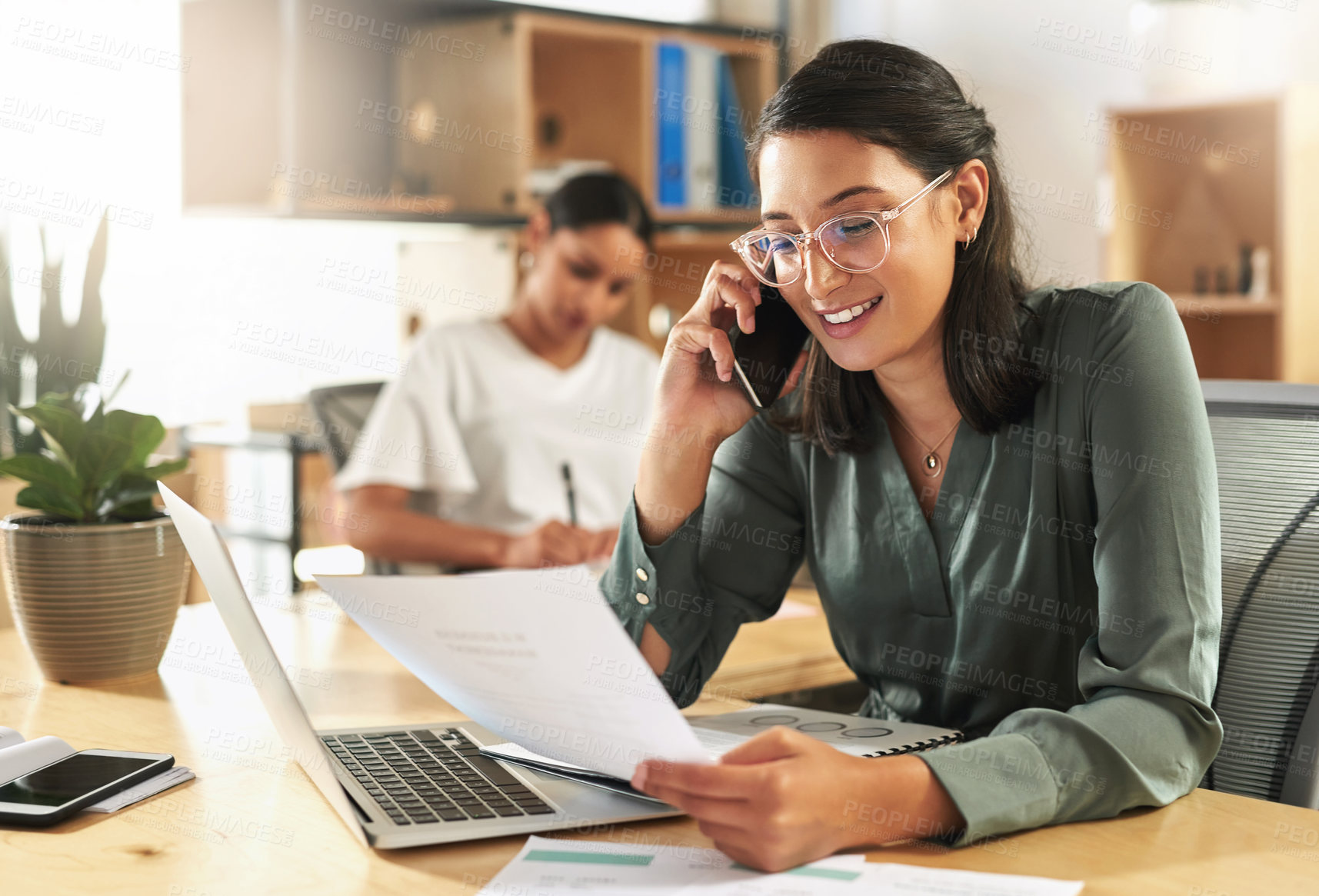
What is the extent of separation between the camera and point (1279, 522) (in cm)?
121

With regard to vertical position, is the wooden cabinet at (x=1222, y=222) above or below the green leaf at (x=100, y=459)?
above

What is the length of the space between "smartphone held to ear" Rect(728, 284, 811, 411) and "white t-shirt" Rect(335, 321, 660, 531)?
117 cm

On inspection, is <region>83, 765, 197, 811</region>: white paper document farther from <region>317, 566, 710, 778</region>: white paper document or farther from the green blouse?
the green blouse

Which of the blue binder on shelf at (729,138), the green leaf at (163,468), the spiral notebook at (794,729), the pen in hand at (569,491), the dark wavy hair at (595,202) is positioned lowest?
the spiral notebook at (794,729)

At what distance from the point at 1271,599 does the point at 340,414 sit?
1724 mm

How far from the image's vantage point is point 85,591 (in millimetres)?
1280

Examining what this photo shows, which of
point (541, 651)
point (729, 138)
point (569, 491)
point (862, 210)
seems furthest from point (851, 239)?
point (729, 138)

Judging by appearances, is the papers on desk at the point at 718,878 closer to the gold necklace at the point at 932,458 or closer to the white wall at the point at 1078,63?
the gold necklace at the point at 932,458

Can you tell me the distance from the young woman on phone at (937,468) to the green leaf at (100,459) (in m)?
0.55

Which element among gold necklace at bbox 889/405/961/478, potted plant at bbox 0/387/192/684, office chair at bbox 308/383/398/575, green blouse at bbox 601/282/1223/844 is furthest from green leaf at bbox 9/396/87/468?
office chair at bbox 308/383/398/575

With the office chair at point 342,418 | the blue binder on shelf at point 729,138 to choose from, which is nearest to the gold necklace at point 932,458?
the office chair at point 342,418

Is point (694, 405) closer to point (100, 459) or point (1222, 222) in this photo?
point (100, 459)

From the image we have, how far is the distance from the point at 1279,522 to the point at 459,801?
2.75 feet

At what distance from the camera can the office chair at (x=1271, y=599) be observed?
3.82 feet
